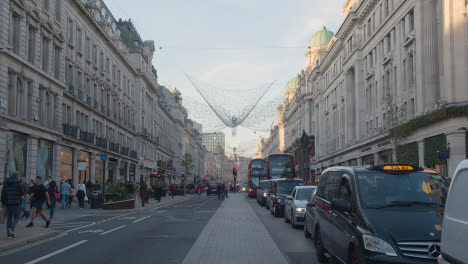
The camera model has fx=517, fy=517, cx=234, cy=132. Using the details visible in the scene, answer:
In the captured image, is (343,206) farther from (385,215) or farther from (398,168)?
(398,168)

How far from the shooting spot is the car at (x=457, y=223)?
4.63 m

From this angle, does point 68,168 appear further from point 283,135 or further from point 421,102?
point 283,135

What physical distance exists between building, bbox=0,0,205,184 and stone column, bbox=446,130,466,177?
20393 millimetres

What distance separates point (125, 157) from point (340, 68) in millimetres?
Result: 27608

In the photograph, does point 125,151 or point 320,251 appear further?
point 125,151

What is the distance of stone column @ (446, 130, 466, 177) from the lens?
95.5 feet

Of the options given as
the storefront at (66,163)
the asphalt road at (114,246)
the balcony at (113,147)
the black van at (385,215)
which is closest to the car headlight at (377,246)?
the black van at (385,215)

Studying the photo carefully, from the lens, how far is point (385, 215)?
306 inches

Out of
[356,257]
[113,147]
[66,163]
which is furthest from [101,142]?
[356,257]

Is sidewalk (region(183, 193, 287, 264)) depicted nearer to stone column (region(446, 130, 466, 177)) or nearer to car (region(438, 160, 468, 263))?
car (region(438, 160, 468, 263))

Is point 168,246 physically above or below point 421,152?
below

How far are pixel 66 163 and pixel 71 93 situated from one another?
18.1ft

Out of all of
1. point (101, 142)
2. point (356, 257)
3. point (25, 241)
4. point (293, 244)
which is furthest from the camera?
point (101, 142)

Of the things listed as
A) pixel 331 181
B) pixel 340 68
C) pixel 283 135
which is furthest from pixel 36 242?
pixel 283 135
